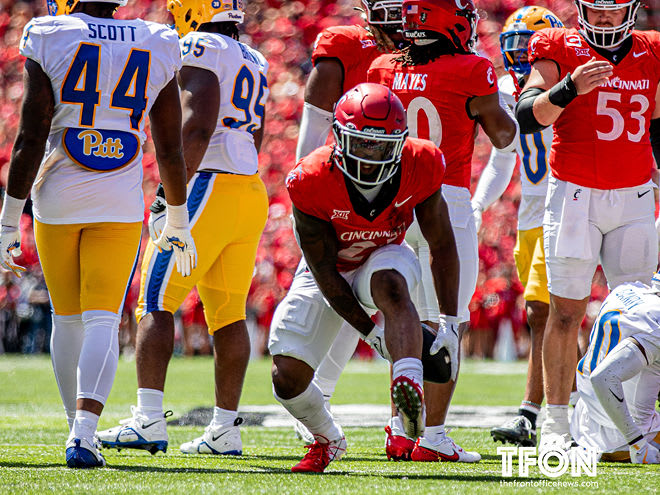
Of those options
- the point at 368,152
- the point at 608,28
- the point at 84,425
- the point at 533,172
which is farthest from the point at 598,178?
the point at 84,425

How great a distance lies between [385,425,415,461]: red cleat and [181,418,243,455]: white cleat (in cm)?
69

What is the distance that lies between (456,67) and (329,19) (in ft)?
34.4

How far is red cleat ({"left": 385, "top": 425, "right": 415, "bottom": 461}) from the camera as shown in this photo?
13.2 ft

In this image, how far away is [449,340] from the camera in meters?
3.54

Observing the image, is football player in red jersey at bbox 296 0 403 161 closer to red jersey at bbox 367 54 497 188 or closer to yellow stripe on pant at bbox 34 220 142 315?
red jersey at bbox 367 54 497 188

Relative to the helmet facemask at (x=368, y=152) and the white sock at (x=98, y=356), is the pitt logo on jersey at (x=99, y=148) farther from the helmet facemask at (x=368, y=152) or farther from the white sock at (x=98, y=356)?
the helmet facemask at (x=368, y=152)

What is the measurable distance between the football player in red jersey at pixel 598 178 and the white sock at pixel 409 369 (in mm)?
1314

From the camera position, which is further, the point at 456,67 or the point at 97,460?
the point at 456,67

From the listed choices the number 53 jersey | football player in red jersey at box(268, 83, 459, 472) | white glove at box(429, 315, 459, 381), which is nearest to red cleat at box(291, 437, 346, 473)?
football player in red jersey at box(268, 83, 459, 472)

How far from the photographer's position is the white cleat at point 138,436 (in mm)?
4109

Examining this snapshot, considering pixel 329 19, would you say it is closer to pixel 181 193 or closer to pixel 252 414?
pixel 252 414

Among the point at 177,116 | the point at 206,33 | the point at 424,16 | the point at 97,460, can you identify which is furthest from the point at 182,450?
the point at 424,16

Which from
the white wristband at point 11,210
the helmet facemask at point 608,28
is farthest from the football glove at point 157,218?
the helmet facemask at point 608,28

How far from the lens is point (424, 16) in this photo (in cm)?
418
